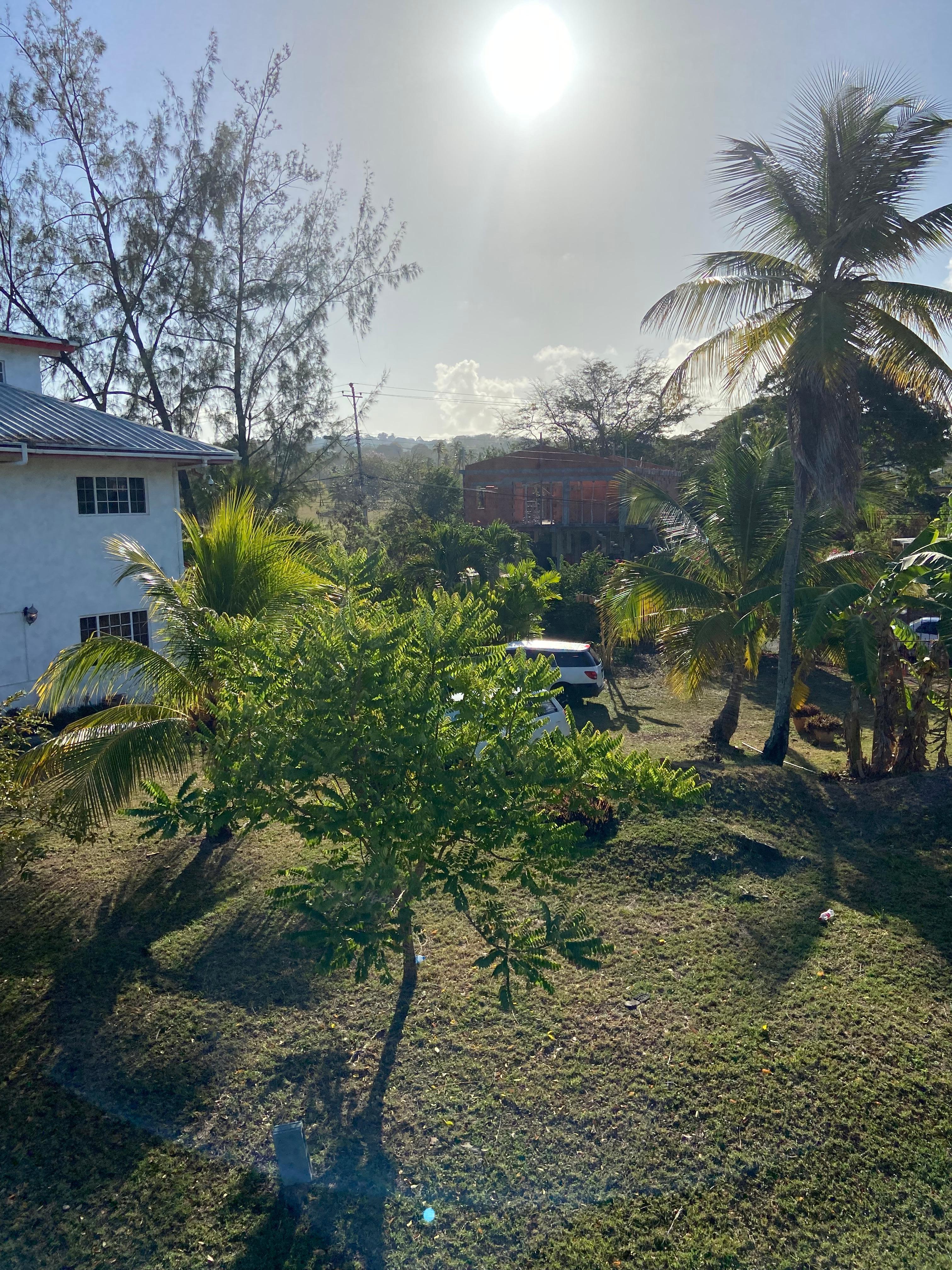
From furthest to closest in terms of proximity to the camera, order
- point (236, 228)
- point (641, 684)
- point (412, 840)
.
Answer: point (236, 228)
point (641, 684)
point (412, 840)

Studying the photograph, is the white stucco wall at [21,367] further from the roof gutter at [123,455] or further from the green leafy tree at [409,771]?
the green leafy tree at [409,771]

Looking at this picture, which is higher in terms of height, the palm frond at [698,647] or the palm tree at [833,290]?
the palm tree at [833,290]

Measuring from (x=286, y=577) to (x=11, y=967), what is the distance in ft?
14.6

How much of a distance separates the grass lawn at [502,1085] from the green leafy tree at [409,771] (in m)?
0.82

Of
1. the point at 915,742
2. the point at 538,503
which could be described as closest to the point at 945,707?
the point at 915,742

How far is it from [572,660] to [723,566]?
17.4ft

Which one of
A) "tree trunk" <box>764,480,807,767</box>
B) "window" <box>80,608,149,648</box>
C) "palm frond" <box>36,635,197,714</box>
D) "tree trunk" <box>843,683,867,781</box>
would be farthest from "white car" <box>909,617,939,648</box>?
"palm frond" <box>36,635,197,714</box>

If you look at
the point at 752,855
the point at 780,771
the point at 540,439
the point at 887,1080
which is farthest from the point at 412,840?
the point at 540,439

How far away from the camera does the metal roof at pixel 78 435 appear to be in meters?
13.0

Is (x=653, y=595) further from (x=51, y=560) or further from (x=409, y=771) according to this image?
(x=51, y=560)

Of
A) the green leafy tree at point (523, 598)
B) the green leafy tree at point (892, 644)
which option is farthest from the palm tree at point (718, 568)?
the green leafy tree at point (523, 598)

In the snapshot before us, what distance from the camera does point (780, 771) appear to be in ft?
36.7

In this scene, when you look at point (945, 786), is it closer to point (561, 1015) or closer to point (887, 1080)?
point (887, 1080)

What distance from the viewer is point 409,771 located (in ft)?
14.5
